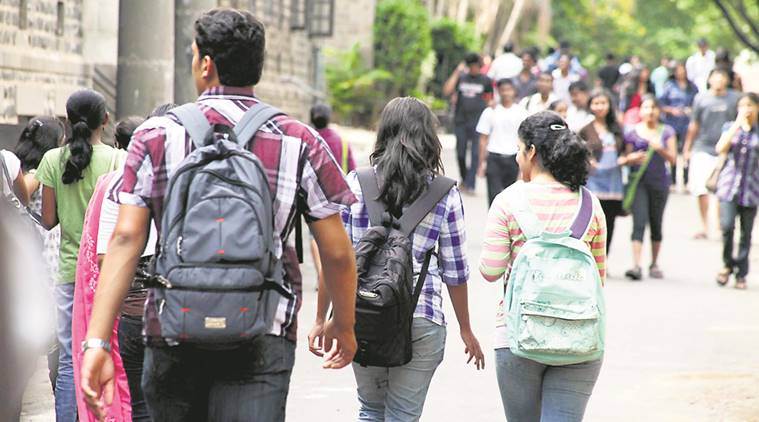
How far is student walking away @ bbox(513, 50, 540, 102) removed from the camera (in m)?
22.4

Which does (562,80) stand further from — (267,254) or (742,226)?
(267,254)

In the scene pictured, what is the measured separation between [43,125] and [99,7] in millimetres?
8838

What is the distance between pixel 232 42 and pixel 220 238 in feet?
2.06

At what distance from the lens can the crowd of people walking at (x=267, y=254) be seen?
3988 millimetres

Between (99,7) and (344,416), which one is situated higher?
(99,7)

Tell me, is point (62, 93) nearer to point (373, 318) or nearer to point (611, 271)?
point (611, 271)

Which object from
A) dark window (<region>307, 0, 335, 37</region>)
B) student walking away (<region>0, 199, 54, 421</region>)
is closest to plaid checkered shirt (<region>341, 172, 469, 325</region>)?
student walking away (<region>0, 199, 54, 421</region>)

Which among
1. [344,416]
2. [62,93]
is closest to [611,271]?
[62,93]

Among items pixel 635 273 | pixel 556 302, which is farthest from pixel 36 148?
pixel 635 273

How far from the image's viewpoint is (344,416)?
26.4 feet

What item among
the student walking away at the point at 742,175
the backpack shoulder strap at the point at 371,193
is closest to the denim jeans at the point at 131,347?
the backpack shoulder strap at the point at 371,193

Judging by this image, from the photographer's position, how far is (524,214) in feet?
18.7

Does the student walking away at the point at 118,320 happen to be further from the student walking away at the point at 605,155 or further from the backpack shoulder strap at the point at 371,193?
the student walking away at the point at 605,155

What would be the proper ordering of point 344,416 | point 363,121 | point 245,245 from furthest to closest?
point 363,121 < point 344,416 < point 245,245
